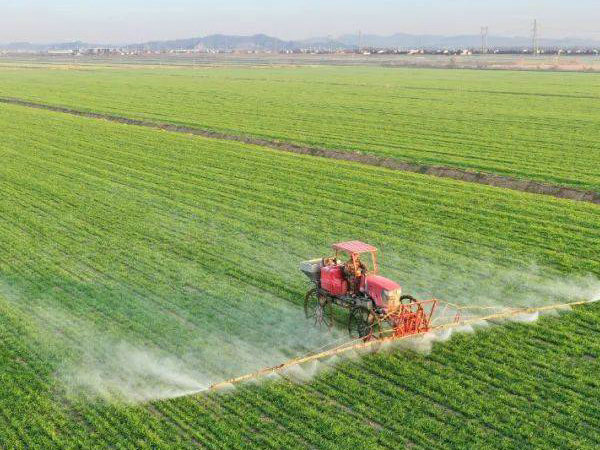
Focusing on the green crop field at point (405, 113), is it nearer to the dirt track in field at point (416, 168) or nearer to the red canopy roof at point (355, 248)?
the dirt track in field at point (416, 168)

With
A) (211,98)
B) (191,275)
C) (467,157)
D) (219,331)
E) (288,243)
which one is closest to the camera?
(219,331)

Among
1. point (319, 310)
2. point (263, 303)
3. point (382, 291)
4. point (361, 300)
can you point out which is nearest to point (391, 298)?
point (382, 291)

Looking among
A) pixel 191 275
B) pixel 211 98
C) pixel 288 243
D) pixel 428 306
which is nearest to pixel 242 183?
pixel 288 243

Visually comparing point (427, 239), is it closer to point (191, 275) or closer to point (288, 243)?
point (288, 243)

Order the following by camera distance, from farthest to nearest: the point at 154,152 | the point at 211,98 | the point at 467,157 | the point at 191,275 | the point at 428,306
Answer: the point at 211,98 < the point at 154,152 < the point at 467,157 < the point at 191,275 < the point at 428,306

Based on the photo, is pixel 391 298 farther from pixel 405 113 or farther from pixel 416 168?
pixel 405 113

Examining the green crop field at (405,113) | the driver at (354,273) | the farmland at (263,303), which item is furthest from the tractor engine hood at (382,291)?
the green crop field at (405,113)

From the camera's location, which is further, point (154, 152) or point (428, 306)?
point (154, 152)
